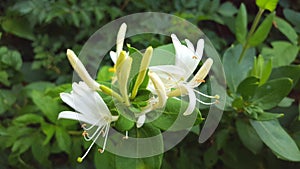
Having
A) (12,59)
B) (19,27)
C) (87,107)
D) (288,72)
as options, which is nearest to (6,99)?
(12,59)

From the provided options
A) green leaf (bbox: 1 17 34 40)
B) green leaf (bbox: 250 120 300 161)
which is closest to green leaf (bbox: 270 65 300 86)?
green leaf (bbox: 250 120 300 161)

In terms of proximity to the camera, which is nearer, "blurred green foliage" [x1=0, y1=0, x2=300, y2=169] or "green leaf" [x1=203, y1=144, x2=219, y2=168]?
"blurred green foliage" [x1=0, y1=0, x2=300, y2=169]

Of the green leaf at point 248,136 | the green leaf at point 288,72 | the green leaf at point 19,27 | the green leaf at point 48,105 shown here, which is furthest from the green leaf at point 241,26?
the green leaf at point 19,27

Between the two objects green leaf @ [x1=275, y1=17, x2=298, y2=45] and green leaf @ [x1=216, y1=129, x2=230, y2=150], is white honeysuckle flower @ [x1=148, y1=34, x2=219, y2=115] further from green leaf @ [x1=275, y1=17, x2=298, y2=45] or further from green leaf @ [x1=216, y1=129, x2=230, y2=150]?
green leaf @ [x1=275, y1=17, x2=298, y2=45]

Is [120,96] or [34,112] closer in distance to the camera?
[120,96]

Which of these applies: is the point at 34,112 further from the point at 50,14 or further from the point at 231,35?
the point at 231,35

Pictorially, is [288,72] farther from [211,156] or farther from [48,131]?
[48,131]

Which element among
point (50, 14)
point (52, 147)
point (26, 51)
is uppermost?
point (50, 14)

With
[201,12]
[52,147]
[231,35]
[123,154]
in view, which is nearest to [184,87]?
[123,154]
